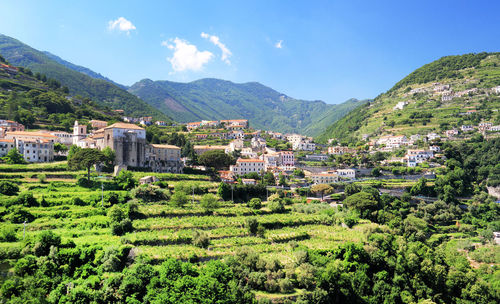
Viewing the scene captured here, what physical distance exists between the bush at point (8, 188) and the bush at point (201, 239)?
872 inches

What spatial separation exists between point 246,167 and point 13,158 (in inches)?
1518

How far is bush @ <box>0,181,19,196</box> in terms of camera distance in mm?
36219

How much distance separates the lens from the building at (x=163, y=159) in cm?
5809

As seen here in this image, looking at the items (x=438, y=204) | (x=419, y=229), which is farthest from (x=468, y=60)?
(x=419, y=229)

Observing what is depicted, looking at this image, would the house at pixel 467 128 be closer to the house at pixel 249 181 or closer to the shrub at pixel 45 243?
the house at pixel 249 181

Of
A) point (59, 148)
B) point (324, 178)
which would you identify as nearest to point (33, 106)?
point (59, 148)

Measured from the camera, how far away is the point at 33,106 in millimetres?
75375

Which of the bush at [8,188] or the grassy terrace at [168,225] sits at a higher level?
the bush at [8,188]

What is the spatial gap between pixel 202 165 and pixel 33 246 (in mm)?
37123

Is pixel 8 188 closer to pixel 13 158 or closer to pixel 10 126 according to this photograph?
pixel 13 158

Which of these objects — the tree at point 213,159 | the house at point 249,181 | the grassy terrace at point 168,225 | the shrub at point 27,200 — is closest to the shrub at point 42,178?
the grassy terrace at point 168,225

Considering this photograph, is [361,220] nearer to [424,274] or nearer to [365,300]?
[424,274]

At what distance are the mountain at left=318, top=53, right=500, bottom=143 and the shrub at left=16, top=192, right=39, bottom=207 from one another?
312 ft

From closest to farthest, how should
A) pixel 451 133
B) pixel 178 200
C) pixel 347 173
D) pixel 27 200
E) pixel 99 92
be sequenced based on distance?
pixel 27 200, pixel 178 200, pixel 347 173, pixel 451 133, pixel 99 92
